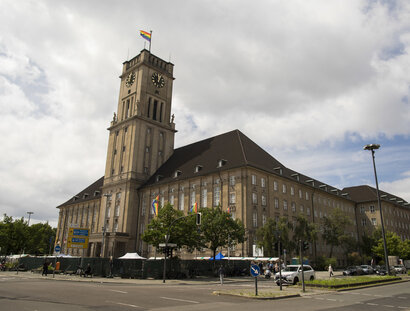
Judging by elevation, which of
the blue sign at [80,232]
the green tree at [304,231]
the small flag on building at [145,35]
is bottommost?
the blue sign at [80,232]

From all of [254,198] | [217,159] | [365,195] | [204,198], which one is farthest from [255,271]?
[365,195]

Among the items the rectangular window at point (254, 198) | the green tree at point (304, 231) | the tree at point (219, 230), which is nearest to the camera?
the tree at point (219, 230)

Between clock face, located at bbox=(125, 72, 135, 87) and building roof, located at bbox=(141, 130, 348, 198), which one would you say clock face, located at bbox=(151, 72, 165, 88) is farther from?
building roof, located at bbox=(141, 130, 348, 198)

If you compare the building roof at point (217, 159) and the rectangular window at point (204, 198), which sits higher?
the building roof at point (217, 159)

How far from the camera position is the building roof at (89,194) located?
80887 mm

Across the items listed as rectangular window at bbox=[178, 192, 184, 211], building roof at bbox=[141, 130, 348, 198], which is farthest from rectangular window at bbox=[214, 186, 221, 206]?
rectangular window at bbox=[178, 192, 184, 211]

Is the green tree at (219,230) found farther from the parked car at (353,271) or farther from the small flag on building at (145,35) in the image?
the small flag on building at (145,35)

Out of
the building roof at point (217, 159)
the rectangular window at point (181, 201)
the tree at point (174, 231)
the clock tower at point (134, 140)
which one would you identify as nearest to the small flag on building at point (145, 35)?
the clock tower at point (134, 140)

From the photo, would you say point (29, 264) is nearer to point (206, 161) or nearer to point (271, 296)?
point (206, 161)

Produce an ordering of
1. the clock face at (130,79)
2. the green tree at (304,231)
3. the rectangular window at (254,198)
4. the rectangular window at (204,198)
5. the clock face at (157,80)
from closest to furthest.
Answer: the green tree at (304,231) < the rectangular window at (254,198) < the rectangular window at (204,198) < the clock face at (157,80) < the clock face at (130,79)

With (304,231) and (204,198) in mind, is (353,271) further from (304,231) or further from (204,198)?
(204,198)

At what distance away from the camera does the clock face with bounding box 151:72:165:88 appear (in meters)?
74.5

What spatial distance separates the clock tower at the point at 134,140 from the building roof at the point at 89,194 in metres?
9.99

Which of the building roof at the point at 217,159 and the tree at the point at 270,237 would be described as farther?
the building roof at the point at 217,159
